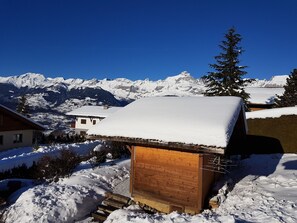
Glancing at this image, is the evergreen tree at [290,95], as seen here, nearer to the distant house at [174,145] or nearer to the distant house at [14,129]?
the distant house at [174,145]

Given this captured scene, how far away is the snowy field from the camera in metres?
9.25

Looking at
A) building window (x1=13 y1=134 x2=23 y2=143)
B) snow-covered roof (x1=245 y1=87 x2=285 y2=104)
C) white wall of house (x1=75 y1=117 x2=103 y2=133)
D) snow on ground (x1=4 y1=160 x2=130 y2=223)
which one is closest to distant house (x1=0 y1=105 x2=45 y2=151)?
building window (x1=13 y1=134 x2=23 y2=143)

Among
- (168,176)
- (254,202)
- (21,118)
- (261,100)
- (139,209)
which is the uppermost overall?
(261,100)

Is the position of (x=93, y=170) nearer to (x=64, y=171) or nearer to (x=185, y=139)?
(x=64, y=171)

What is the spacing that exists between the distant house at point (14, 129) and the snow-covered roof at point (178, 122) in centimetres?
2372

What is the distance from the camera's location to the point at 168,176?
12.5 m

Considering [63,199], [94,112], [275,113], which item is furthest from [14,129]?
[94,112]

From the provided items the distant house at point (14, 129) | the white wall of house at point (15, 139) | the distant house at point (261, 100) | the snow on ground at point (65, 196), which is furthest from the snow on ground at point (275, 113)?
the white wall of house at point (15, 139)

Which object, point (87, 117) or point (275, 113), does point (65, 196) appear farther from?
point (87, 117)

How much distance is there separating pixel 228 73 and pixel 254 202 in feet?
75.5

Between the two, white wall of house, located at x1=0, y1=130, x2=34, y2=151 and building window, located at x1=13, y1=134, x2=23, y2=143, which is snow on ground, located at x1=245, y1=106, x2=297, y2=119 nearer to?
white wall of house, located at x1=0, y1=130, x2=34, y2=151

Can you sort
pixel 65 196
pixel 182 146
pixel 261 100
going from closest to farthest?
pixel 182 146, pixel 65 196, pixel 261 100

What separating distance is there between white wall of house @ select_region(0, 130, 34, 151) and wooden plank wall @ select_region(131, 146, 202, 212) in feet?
83.0

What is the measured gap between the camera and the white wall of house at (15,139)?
3347 centimetres
